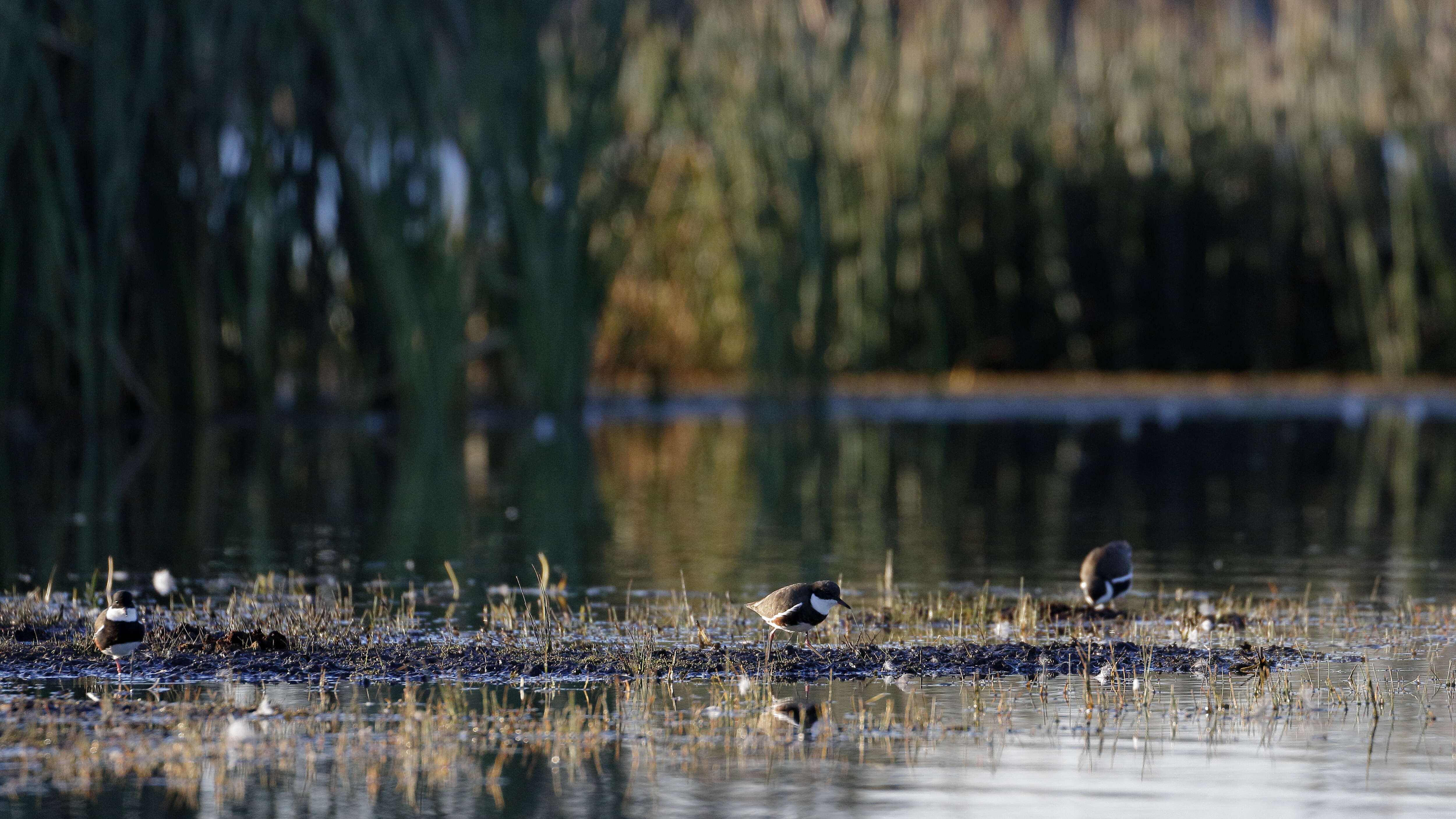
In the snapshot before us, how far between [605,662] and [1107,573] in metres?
1.96

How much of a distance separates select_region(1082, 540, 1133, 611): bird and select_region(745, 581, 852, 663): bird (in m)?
1.24

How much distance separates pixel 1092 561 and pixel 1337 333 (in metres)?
18.0

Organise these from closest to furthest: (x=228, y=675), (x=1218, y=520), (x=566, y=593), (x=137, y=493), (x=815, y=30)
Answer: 1. (x=228, y=675)
2. (x=566, y=593)
3. (x=1218, y=520)
4. (x=137, y=493)
5. (x=815, y=30)

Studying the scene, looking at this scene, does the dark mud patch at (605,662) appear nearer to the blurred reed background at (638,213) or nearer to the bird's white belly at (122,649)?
the bird's white belly at (122,649)

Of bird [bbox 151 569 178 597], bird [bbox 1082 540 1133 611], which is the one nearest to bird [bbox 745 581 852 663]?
bird [bbox 1082 540 1133 611]

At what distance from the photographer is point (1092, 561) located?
747cm

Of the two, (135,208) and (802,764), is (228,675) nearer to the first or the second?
(802,764)

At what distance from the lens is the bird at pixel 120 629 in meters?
6.04

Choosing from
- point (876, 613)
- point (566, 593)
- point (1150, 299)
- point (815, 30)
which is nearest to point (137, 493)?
point (566, 593)

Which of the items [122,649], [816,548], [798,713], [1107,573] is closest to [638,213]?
[816,548]

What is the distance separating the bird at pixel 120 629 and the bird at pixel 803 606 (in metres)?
1.74

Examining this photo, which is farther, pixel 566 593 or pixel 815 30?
pixel 815 30

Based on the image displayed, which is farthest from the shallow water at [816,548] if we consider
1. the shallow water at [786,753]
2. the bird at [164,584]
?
the bird at [164,584]

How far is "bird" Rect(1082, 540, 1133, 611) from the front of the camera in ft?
24.3
